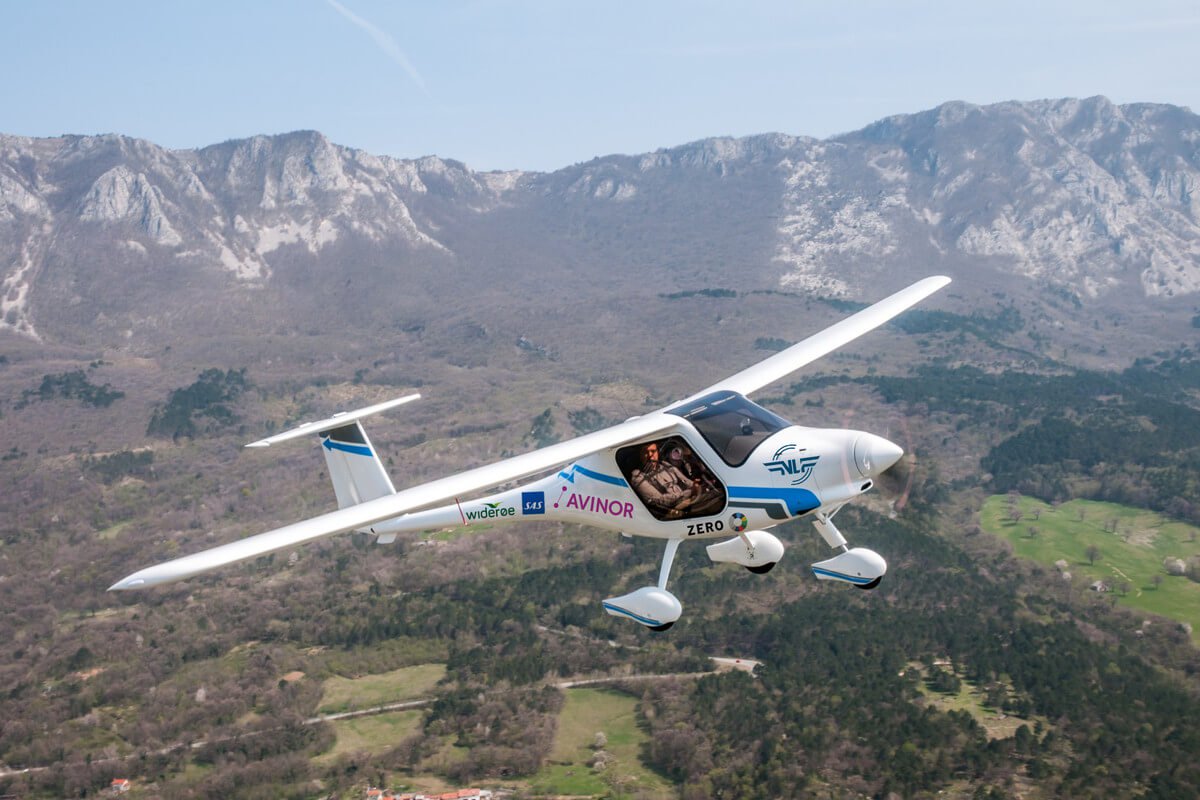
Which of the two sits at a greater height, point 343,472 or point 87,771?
point 343,472

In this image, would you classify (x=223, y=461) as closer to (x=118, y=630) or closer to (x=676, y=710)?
(x=118, y=630)

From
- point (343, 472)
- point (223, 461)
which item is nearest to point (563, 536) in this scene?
point (223, 461)

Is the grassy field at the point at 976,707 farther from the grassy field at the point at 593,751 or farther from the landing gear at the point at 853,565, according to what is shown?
the landing gear at the point at 853,565

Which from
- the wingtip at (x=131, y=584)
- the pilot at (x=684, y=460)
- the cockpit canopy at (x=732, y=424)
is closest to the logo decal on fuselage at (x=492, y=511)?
the pilot at (x=684, y=460)

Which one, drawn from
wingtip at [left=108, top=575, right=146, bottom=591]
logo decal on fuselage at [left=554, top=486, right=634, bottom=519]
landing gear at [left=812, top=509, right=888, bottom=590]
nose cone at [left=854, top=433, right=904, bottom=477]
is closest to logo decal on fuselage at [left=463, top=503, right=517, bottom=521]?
logo decal on fuselage at [left=554, top=486, right=634, bottom=519]

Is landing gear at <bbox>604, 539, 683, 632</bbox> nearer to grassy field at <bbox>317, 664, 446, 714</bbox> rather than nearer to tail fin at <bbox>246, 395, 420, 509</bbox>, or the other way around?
tail fin at <bbox>246, 395, 420, 509</bbox>

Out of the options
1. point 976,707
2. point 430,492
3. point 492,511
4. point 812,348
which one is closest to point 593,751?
point 976,707

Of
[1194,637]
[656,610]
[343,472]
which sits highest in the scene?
[343,472]
